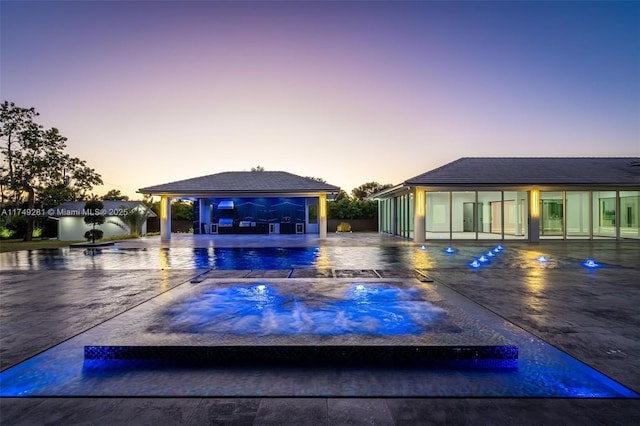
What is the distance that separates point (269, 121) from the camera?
83.6 feet

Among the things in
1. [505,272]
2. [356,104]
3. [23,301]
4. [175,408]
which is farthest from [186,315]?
[356,104]

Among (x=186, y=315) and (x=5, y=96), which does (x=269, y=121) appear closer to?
(x=5, y=96)

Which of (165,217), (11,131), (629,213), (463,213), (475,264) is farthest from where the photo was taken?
(11,131)

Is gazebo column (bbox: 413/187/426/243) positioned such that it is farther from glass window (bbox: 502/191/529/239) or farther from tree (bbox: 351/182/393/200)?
tree (bbox: 351/182/393/200)

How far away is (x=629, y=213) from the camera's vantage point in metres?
18.2

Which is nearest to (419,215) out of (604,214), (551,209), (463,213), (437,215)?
(437,215)

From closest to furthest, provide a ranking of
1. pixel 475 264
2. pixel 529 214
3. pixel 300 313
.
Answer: pixel 300 313 < pixel 475 264 < pixel 529 214

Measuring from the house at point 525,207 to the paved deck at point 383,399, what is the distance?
9649 millimetres

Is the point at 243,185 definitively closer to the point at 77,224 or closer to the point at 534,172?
the point at 77,224

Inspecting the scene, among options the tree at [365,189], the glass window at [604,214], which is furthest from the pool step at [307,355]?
the tree at [365,189]

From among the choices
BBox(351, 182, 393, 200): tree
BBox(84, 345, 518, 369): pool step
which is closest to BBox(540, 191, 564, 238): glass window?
BBox(84, 345, 518, 369): pool step

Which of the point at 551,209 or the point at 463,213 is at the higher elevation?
the point at 551,209

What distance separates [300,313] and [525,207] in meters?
18.1

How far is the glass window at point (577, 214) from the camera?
18.4 meters
